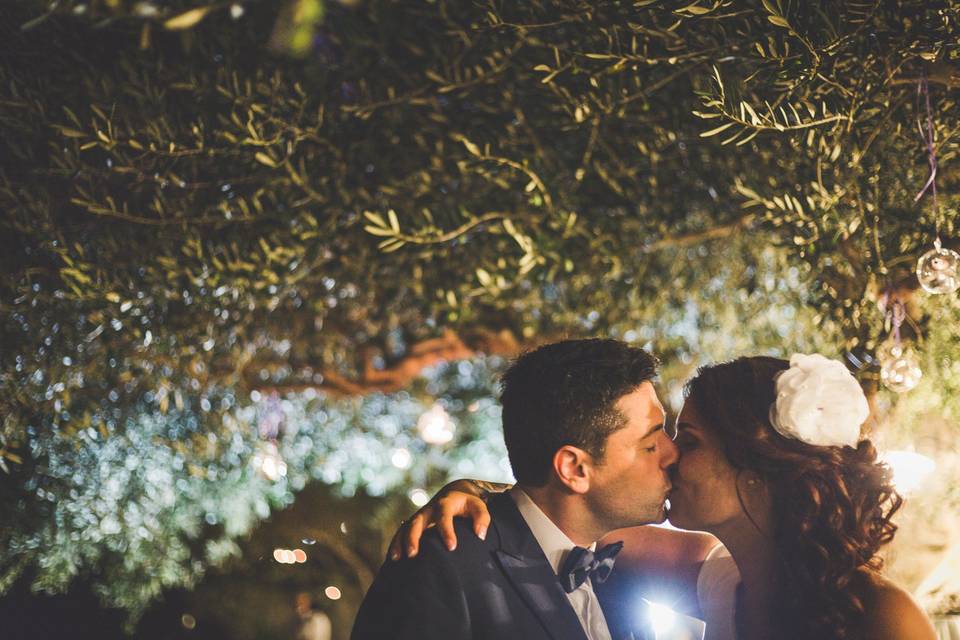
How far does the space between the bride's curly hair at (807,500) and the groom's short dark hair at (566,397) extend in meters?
0.31

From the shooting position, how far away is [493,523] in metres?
2.28

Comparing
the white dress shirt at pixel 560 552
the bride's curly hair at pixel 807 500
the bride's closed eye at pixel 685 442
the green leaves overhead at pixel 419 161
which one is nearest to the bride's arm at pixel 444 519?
the white dress shirt at pixel 560 552

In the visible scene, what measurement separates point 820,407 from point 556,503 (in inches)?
30.7

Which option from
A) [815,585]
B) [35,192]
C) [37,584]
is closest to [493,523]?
[815,585]

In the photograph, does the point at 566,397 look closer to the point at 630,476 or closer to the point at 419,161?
the point at 630,476

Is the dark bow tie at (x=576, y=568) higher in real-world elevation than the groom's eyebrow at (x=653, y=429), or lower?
lower

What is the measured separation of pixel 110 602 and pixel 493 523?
18.7 feet

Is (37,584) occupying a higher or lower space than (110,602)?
higher

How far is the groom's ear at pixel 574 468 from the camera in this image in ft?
7.47

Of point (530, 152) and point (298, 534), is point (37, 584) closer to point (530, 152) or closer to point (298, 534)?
point (530, 152)

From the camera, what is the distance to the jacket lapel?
2115 mm

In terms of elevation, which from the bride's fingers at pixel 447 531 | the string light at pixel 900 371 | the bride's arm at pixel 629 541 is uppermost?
the string light at pixel 900 371

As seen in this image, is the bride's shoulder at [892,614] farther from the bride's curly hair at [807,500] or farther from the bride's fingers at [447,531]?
the bride's fingers at [447,531]

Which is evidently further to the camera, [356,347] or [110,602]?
[110,602]
